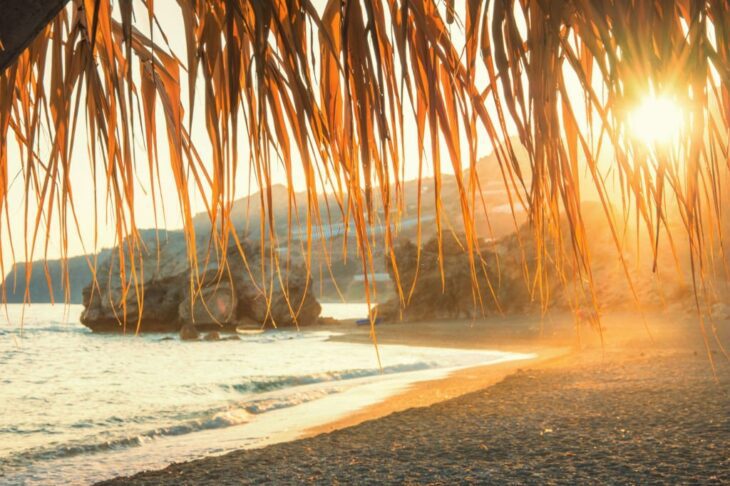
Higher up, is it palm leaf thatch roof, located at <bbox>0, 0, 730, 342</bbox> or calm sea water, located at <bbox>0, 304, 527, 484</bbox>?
palm leaf thatch roof, located at <bbox>0, 0, 730, 342</bbox>

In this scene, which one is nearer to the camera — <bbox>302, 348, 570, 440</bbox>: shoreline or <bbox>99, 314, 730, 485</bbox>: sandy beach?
<bbox>99, 314, 730, 485</bbox>: sandy beach

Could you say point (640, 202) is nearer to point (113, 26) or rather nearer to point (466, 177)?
point (466, 177)

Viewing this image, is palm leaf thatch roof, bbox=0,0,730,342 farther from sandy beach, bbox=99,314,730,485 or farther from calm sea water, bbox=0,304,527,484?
sandy beach, bbox=99,314,730,485

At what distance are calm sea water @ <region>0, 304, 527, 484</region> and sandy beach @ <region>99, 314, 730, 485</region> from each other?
1.06 m

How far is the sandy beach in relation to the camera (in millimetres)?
3715

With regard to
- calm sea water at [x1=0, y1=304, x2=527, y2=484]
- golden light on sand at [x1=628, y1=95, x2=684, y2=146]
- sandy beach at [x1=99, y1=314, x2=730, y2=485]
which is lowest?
calm sea water at [x1=0, y1=304, x2=527, y2=484]

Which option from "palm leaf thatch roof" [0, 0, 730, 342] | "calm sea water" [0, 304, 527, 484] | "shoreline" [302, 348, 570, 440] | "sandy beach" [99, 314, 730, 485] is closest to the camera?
"palm leaf thatch roof" [0, 0, 730, 342]

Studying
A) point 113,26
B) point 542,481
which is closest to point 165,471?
point 542,481

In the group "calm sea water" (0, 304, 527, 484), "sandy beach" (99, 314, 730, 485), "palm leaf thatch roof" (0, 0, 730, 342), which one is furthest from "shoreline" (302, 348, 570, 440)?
"palm leaf thatch roof" (0, 0, 730, 342)

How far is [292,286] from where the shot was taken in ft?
124

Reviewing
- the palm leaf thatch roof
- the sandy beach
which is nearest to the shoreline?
the sandy beach

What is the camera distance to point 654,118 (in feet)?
3.26

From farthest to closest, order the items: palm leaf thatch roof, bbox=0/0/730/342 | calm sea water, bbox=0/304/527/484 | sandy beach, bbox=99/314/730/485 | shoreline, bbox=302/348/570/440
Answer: shoreline, bbox=302/348/570/440
calm sea water, bbox=0/304/527/484
sandy beach, bbox=99/314/730/485
palm leaf thatch roof, bbox=0/0/730/342

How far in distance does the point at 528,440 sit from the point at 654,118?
3.94 meters
